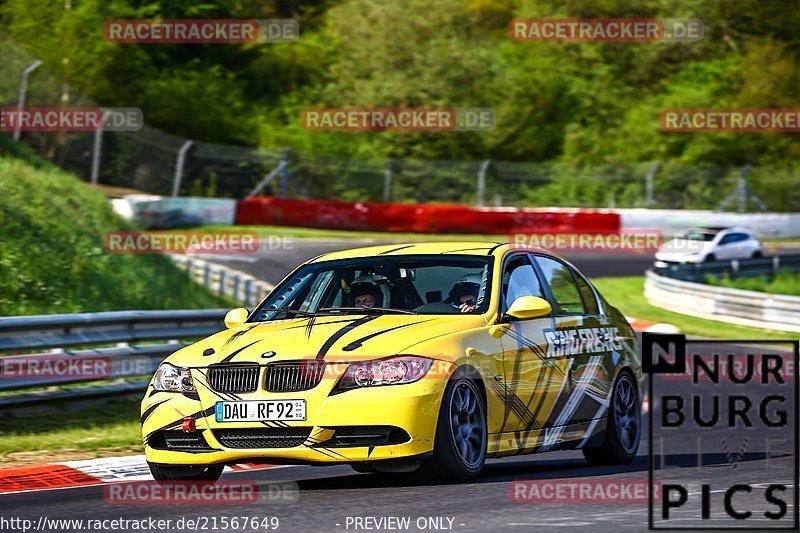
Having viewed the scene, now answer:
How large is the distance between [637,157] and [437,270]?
45309 millimetres

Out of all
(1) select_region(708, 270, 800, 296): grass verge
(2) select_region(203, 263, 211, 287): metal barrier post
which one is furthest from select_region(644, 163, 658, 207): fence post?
(2) select_region(203, 263, 211, 287): metal barrier post

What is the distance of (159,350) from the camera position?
1286cm

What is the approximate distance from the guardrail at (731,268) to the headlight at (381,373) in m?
21.4

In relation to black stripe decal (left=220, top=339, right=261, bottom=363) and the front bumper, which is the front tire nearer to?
the front bumper

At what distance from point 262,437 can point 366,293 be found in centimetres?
156

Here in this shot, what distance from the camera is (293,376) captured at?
7320 mm

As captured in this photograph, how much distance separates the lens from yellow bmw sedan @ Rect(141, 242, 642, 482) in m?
7.23

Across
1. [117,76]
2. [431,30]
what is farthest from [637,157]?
[117,76]

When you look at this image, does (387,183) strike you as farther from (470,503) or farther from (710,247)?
(470,503)

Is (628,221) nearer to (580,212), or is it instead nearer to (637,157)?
(580,212)

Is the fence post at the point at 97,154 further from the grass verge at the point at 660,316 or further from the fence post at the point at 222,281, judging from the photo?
the grass verge at the point at 660,316

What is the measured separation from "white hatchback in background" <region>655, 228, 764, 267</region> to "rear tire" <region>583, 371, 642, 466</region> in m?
25.5

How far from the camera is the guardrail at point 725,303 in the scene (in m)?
23.6

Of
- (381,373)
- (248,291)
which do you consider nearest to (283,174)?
(248,291)
